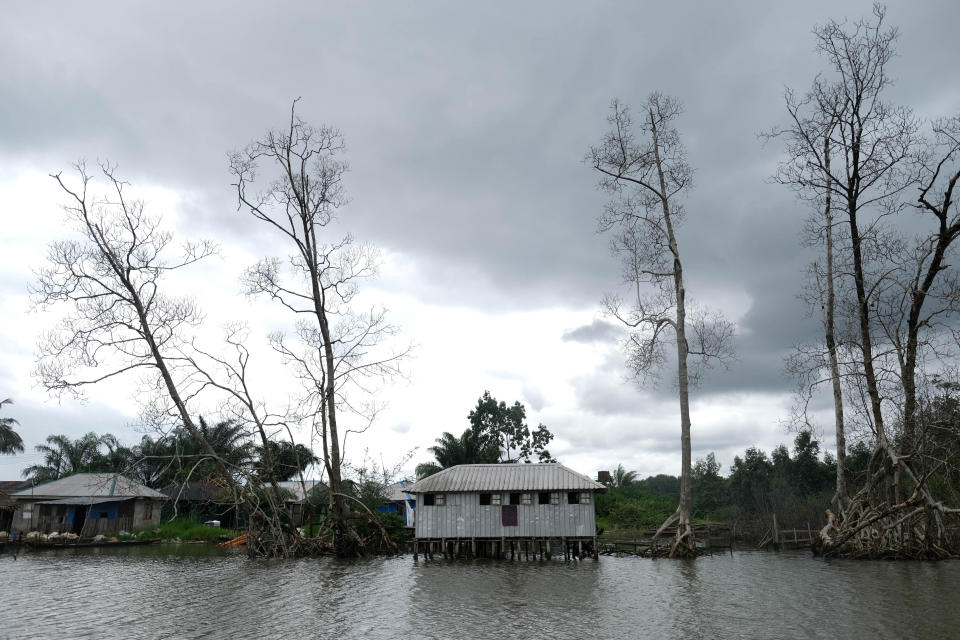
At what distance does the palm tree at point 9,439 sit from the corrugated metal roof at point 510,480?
1780 inches

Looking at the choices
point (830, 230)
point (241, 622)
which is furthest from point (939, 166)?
point (241, 622)

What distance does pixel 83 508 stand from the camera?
4369cm

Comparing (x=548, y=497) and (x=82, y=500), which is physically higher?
(x=548, y=497)

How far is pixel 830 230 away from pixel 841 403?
849 centimetres

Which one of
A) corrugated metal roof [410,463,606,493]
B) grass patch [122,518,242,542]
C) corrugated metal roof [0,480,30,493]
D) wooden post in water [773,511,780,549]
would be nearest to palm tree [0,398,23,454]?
corrugated metal roof [0,480,30,493]

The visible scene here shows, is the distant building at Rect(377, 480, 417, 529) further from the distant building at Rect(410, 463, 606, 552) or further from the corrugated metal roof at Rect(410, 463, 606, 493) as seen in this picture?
the distant building at Rect(410, 463, 606, 552)

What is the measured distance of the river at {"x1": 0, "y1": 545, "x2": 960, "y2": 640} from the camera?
14.9m

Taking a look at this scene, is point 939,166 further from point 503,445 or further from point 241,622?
point 503,445

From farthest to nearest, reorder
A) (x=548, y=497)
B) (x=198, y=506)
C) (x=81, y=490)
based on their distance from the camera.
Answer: (x=198, y=506) → (x=81, y=490) → (x=548, y=497)

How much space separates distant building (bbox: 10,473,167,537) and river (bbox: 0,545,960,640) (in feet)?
42.5

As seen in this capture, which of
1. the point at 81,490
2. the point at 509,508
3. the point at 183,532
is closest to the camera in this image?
the point at 509,508

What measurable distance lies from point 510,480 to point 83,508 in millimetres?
30827

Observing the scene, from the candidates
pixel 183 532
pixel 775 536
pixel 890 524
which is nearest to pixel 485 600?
pixel 890 524

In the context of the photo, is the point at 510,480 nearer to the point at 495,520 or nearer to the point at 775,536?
the point at 495,520
